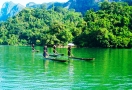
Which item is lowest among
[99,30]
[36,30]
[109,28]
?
[99,30]

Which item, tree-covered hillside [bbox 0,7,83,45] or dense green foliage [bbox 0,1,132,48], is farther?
tree-covered hillside [bbox 0,7,83,45]

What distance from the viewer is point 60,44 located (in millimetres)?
115125

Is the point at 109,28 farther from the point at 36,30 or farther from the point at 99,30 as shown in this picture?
the point at 36,30

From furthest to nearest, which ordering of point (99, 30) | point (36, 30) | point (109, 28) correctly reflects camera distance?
point (36, 30), point (109, 28), point (99, 30)

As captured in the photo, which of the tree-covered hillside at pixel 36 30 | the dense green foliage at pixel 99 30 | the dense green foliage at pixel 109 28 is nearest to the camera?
the dense green foliage at pixel 109 28

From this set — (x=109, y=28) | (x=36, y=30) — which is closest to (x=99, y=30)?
(x=109, y=28)

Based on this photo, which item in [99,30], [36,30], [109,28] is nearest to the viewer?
[99,30]

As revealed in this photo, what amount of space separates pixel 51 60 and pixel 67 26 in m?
83.8

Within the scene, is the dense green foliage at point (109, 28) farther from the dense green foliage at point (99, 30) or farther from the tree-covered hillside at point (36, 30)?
the tree-covered hillside at point (36, 30)

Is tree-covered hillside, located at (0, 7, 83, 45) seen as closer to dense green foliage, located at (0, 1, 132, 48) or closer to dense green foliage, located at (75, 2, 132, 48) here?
dense green foliage, located at (0, 1, 132, 48)

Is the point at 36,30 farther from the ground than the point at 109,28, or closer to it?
farther from the ground

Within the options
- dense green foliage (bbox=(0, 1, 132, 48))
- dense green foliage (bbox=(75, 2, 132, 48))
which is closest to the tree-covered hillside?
dense green foliage (bbox=(0, 1, 132, 48))

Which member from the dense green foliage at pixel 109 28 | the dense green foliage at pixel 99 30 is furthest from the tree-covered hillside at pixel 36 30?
the dense green foliage at pixel 109 28

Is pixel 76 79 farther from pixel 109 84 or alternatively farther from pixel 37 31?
pixel 37 31
